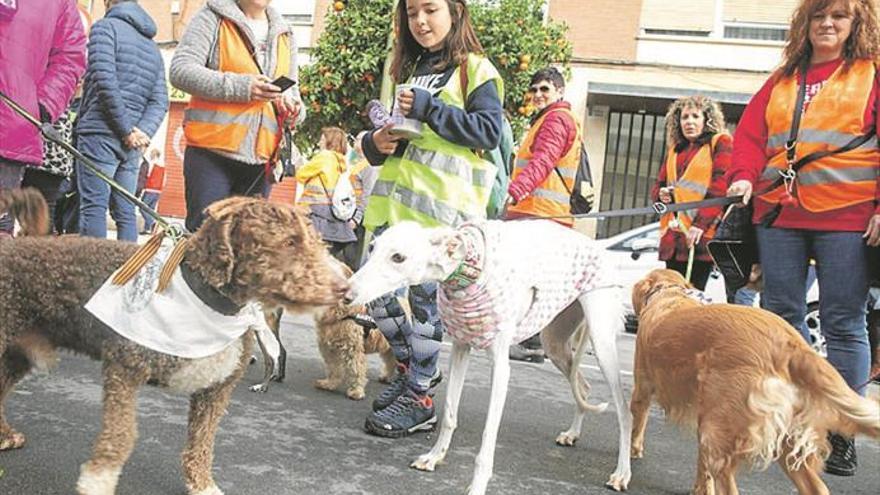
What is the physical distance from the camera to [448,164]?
135 inches

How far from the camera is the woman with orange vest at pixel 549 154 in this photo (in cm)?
496

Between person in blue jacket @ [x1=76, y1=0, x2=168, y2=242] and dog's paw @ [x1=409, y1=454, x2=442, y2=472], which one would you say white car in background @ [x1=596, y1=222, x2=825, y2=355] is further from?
dog's paw @ [x1=409, y1=454, x2=442, y2=472]

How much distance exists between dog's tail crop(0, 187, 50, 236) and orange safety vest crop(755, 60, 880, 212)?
323 cm

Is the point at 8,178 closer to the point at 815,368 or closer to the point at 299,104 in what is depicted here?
the point at 299,104

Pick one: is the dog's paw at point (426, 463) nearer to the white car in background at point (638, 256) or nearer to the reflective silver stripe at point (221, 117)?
the reflective silver stripe at point (221, 117)

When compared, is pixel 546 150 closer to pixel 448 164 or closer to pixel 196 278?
pixel 448 164

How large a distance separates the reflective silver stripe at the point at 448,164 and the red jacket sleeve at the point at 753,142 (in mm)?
1348

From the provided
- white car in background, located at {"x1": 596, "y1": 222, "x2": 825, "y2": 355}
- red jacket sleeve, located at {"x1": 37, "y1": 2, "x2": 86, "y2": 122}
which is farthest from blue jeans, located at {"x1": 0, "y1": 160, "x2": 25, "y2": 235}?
white car in background, located at {"x1": 596, "y1": 222, "x2": 825, "y2": 355}

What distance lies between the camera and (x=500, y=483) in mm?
3139

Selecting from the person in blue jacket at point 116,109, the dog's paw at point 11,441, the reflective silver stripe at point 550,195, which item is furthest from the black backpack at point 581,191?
the dog's paw at point 11,441

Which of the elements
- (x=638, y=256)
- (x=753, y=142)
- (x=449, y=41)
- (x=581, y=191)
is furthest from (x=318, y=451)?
(x=638, y=256)

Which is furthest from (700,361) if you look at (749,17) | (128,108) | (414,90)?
(749,17)

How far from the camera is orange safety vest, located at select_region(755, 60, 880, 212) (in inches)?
133

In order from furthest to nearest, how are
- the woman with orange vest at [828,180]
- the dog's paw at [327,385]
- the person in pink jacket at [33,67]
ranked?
the dog's paw at [327,385] < the woman with orange vest at [828,180] < the person in pink jacket at [33,67]
